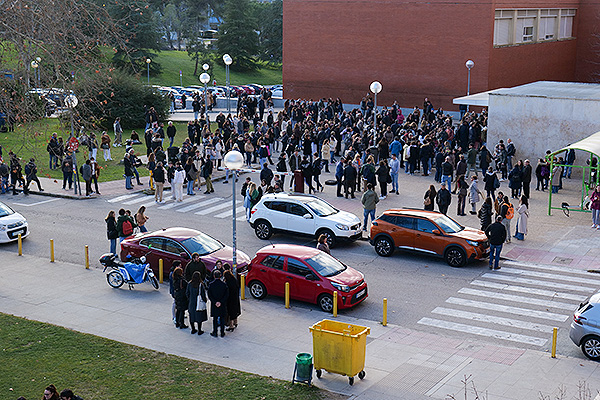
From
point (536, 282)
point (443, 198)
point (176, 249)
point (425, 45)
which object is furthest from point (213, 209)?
point (425, 45)

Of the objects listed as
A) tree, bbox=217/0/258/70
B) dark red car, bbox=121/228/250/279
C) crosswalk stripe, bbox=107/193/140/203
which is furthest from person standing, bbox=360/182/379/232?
tree, bbox=217/0/258/70

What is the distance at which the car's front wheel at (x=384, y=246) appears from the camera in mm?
22800

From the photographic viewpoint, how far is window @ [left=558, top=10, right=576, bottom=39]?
187ft

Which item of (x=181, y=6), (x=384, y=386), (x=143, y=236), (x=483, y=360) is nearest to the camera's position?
(x=384, y=386)

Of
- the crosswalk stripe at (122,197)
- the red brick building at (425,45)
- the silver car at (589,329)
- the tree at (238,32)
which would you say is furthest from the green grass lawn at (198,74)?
the silver car at (589,329)

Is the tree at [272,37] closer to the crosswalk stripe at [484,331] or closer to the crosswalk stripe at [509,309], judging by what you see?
the crosswalk stripe at [509,309]

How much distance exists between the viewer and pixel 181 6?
103m

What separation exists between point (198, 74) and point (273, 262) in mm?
66971

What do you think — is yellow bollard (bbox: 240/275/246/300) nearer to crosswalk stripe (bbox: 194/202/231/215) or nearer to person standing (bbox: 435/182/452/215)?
crosswalk stripe (bbox: 194/202/231/215)

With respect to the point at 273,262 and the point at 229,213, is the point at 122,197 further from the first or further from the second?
the point at 273,262

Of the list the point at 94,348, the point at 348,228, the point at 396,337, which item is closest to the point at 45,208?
the point at 348,228

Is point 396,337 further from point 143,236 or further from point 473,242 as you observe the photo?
point 143,236

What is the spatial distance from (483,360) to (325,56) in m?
41.1

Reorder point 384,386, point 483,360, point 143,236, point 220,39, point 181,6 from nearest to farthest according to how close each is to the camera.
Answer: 1. point 384,386
2. point 483,360
3. point 143,236
4. point 220,39
5. point 181,6
